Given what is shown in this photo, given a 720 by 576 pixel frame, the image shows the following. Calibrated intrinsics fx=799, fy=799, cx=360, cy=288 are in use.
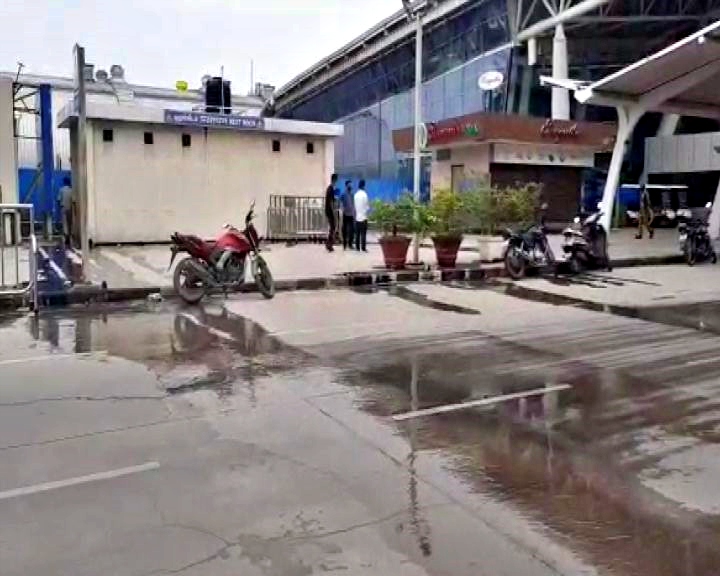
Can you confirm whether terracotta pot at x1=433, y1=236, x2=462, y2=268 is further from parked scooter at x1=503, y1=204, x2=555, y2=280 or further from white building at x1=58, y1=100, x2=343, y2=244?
white building at x1=58, y1=100, x2=343, y2=244

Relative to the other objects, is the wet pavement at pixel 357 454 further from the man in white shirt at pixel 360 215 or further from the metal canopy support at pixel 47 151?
the metal canopy support at pixel 47 151

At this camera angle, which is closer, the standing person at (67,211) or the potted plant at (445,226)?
the potted plant at (445,226)

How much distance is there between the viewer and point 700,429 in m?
5.68

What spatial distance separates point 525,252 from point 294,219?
1006cm

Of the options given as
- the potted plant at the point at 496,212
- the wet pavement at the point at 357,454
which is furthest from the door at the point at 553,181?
the wet pavement at the point at 357,454

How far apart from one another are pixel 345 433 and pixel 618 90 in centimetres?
2056

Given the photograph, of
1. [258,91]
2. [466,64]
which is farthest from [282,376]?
[258,91]

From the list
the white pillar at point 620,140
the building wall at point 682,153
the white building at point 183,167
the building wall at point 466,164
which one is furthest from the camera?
the building wall at point 682,153

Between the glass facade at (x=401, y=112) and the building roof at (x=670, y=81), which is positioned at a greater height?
the glass facade at (x=401, y=112)

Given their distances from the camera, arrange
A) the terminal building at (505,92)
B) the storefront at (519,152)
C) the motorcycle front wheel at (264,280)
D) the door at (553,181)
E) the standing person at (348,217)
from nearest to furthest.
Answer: the motorcycle front wheel at (264,280)
the standing person at (348,217)
the storefront at (519,152)
the door at (553,181)
the terminal building at (505,92)

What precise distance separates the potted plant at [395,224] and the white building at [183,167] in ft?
28.6

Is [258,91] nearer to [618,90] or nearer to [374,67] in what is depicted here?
[374,67]

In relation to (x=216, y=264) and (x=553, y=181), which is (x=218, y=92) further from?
(x=216, y=264)

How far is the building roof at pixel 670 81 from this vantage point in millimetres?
20719
